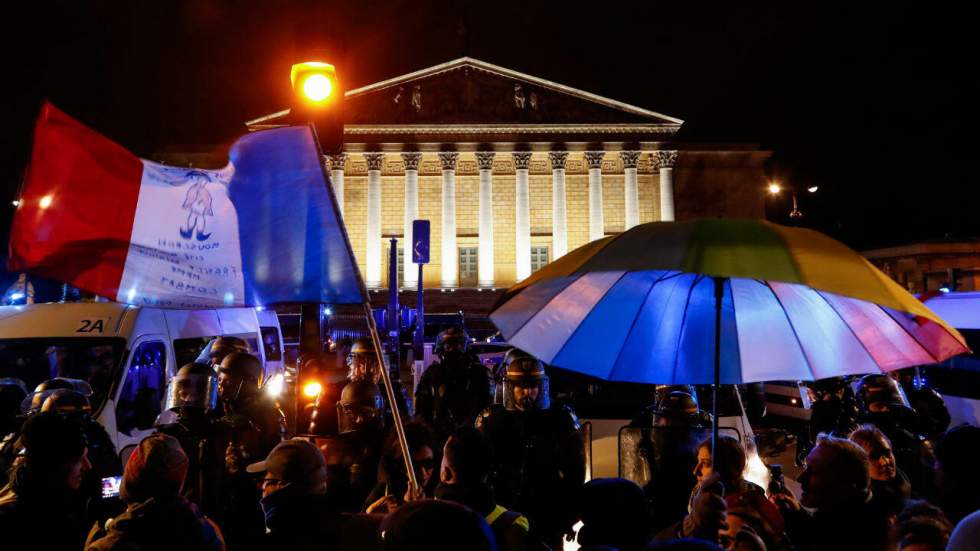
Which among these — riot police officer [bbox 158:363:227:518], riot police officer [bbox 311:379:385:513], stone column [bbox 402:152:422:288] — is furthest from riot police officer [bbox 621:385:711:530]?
stone column [bbox 402:152:422:288]

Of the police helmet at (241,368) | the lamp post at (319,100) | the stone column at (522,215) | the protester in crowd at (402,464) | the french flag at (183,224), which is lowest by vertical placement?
the protester in crowd at (402,464)

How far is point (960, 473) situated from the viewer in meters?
2.52

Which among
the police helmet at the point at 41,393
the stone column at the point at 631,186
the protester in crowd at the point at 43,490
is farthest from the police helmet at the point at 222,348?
the stone column at the point at 631,186

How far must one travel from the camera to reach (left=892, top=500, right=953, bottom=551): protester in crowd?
2.06 m

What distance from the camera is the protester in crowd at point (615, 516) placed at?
7.18 feet

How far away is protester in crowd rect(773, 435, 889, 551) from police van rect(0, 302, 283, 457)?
5745mm

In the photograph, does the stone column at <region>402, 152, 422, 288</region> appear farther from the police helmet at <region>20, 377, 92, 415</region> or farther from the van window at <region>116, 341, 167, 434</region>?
the police helmet at <region>20, 377, 92, 415</region>

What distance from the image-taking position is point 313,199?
3.12 meters

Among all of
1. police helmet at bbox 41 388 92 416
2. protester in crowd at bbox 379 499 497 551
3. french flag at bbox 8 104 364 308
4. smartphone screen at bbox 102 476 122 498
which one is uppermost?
french flag at bbox 8 104 364 308

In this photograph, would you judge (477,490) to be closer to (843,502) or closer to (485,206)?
(843,502)

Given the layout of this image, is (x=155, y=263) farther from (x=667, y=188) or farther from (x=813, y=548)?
(x=667, y=188)

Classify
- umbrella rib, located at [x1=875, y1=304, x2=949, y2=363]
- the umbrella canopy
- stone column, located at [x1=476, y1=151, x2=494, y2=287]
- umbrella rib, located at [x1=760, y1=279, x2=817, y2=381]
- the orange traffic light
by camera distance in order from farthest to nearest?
stone column, located at [x1=476, y1=151, x2=494, y2=287] → the orange traffic light → umbrella rib, located at [x1=760, y1=279, x2=817, y2=381] → the umbrella canopy → umbrella rib, located at [x1=875, y1=304, x2=949, y2=363]

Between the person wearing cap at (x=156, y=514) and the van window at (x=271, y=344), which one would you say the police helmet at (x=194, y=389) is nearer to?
the person wearing cap at (x=156, y=514)

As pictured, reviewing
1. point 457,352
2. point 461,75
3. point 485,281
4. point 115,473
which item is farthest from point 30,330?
point 461,75
